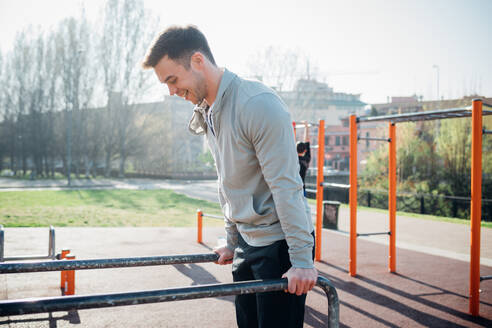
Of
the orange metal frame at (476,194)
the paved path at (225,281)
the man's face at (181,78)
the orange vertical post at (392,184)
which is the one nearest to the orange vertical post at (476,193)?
the orange metal frame at (476,194)

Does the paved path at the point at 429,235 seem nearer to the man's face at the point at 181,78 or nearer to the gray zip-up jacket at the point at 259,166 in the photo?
the gray zip-up jacket at the point at 259,166

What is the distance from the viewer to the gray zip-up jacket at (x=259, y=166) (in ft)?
4.80

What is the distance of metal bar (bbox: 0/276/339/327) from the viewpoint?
1.12 metres

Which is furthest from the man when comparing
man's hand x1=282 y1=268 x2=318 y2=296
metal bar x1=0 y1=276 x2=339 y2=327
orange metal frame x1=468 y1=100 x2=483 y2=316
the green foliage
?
the green foliage

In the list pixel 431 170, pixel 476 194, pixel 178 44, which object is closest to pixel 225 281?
pixel 476 194

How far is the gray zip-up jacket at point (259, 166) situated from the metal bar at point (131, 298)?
0.18 meters

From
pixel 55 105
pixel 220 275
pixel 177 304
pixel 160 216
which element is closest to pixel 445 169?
pixel 160 216

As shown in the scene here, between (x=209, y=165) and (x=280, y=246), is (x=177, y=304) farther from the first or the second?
(x=209, y=165)

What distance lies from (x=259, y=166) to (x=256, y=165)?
15mm

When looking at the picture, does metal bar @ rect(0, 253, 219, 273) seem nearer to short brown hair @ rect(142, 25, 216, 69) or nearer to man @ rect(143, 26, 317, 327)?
man @ rect(143, 26, 317, 327)

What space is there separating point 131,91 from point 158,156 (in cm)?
703

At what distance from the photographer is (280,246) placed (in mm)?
1634

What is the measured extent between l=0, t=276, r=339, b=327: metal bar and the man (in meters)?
0.12

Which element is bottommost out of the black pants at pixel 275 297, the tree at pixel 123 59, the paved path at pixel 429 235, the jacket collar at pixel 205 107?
the paved path at pixel 429 235
